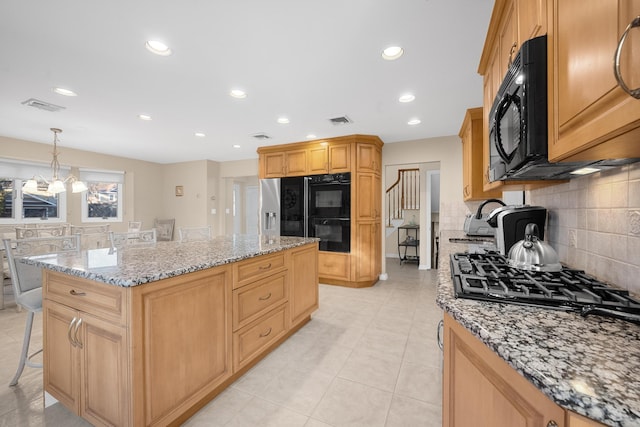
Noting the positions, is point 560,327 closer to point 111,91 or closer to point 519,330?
point 519,330

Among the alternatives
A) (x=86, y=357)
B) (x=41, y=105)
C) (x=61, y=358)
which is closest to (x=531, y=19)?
(x=86, y=357)

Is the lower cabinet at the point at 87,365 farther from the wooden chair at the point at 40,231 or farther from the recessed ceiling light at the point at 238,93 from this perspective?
the wooden chair at the point at 40,231

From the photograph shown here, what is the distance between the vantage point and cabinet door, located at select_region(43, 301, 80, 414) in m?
1.42

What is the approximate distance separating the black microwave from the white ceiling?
91 centimetres

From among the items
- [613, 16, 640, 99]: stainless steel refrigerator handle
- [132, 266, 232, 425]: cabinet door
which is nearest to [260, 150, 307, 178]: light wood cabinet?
[132, 266, 232, 425]: cabinet door

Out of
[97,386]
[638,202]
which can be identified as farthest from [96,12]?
[638,202]

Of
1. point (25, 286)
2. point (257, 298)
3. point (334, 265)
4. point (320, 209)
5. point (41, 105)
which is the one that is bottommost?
point (334, 265)

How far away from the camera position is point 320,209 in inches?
174

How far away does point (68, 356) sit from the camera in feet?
4.75

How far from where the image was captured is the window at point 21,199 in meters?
4.45

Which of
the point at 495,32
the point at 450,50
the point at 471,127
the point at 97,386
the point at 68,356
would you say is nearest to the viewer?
the point at 97,386

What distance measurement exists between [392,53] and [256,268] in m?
1.91

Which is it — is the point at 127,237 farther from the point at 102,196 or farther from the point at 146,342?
the point at 102,196

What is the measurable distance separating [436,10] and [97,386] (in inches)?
108
